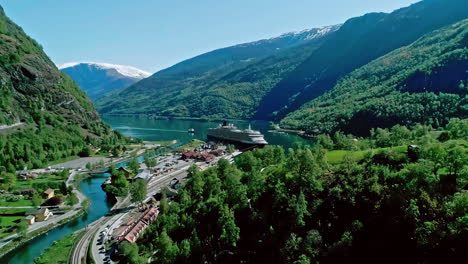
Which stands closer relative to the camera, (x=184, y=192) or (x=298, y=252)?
(x=298, y=252)

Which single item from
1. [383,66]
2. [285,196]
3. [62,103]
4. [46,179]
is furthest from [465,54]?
[62,103]

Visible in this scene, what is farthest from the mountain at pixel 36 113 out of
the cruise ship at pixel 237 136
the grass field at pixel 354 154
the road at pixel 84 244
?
the grass field at pixel 354 154

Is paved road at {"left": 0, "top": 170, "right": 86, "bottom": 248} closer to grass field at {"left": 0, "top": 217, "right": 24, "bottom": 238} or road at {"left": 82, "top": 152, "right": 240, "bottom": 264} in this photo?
grass field at {"left": 0, "top": 217, "right": 24, "bottom": 238}

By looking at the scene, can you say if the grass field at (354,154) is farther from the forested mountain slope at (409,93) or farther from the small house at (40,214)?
the forested mountain slope at (409,93)

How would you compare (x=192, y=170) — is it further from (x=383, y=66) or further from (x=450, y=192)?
(x=383, y=66)

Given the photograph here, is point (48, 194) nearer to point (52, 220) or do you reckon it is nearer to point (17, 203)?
point (17, 203)
